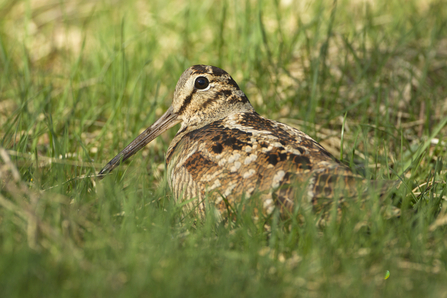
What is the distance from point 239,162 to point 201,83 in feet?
3.28

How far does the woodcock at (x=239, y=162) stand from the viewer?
246cm

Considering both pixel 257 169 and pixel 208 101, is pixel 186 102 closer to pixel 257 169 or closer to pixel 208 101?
pixel 208 101

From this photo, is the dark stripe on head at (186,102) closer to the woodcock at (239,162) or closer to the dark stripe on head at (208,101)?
the woodcock at (239,162)

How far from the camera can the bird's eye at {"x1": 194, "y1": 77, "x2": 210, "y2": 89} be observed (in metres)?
3.45

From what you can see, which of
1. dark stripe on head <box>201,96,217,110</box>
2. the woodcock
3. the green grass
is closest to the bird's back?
the woodcock

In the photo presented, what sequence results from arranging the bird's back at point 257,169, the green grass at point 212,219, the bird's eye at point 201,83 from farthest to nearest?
the bird's eye at point 201,83, the bird's back at point 257,169, the green grass at point 212,219

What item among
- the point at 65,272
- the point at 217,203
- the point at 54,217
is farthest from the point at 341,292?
the point at 54,217

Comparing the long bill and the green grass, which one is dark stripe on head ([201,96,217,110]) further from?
the green grass

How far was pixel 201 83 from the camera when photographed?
345cm

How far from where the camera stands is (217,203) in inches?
106

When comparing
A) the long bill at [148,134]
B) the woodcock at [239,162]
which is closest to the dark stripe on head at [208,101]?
the woodcock at [239,162]

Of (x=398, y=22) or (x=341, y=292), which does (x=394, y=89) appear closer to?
(x=398, y=22)

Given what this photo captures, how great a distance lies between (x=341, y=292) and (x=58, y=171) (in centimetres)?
190

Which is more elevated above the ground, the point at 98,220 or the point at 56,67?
the point at 56,67
